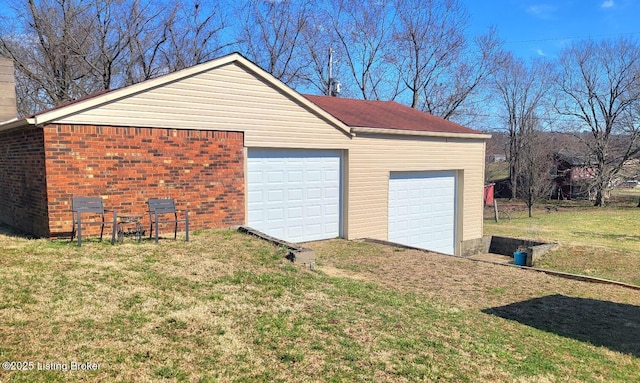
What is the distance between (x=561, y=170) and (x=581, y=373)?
41.7m

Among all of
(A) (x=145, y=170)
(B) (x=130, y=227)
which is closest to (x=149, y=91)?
(A) (x=145, y=170)

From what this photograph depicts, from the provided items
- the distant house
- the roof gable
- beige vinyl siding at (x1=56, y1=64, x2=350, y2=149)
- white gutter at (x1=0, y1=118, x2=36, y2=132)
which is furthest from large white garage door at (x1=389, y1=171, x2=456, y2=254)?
the distant house

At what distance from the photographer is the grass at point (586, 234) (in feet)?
44.2

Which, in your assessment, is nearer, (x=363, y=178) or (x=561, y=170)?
(x=363, y=178)

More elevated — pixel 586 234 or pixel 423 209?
pixel 423 209

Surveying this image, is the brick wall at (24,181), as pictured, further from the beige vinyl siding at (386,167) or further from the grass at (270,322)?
the beige vinyl siding at (386,167)

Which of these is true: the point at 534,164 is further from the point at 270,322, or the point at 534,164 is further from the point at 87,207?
Result: the point at 270,322

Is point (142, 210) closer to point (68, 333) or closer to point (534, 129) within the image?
point (68, 333)

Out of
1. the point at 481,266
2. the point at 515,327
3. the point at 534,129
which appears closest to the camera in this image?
the point at 515,327

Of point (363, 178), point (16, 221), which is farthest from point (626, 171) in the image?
point (16, 221)

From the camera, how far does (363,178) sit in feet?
41.6

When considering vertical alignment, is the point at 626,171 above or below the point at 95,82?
below

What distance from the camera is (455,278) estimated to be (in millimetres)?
8594

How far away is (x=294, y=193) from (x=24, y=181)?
5.98 m
